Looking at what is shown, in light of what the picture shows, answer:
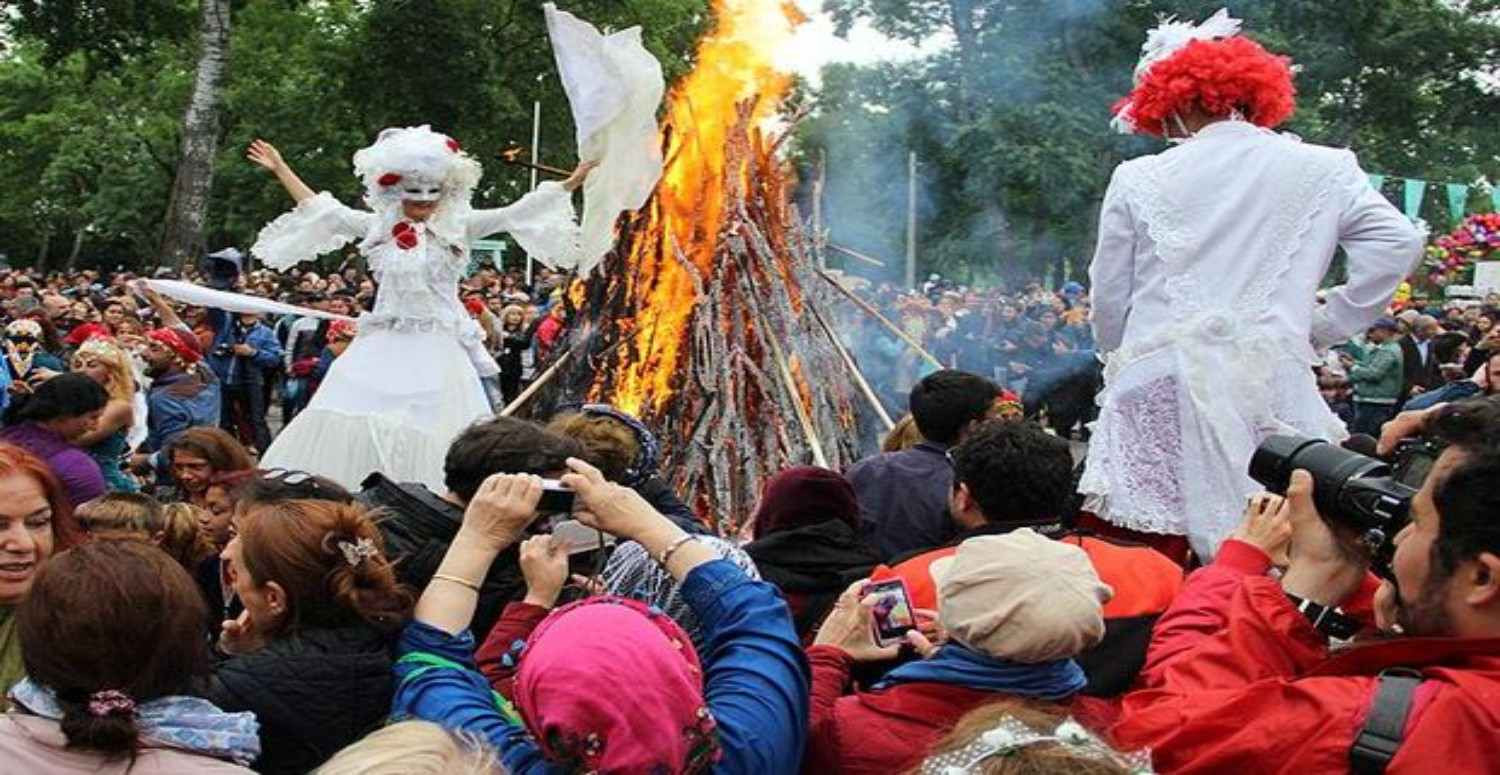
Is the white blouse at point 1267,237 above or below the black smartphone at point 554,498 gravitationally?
above

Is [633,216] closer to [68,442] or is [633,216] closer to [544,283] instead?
[68,442]

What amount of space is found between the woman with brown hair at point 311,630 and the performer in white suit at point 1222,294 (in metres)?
2.55

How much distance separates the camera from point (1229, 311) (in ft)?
15.2

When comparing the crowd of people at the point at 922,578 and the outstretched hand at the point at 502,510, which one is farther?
the outstretched hand at the point at 502,510

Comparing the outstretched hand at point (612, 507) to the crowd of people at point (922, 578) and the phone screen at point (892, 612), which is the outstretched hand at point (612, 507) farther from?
the phone screen at point (892, 612)

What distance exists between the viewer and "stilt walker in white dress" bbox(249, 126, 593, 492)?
685cm

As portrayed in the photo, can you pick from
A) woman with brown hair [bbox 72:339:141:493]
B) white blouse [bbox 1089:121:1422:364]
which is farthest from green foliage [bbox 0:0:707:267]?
white blouse [bbox 1089:121:1422:364]

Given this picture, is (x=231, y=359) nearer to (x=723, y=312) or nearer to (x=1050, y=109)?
(x=723, y=312)

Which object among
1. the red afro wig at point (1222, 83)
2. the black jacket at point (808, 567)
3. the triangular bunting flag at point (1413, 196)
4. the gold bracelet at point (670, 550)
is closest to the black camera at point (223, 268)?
the red afro wig at point (1222, 83)

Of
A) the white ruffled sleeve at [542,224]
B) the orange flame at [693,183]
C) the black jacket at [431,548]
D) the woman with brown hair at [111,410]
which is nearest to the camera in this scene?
the black jacket at [431,548]

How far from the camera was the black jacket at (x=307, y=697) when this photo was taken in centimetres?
279

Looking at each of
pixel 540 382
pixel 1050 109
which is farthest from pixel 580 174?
pixel 1050 109

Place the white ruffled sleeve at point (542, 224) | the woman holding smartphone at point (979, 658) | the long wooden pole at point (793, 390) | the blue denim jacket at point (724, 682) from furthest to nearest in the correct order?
1. the long wooden pole at point (793, 390)
2. the white ruffled sleeve at point (542, 224)
3. the woman holding smartphone at point (979, 658)
4. the blue denim jacket at point (724, 682)

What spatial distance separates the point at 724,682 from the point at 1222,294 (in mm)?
2605
